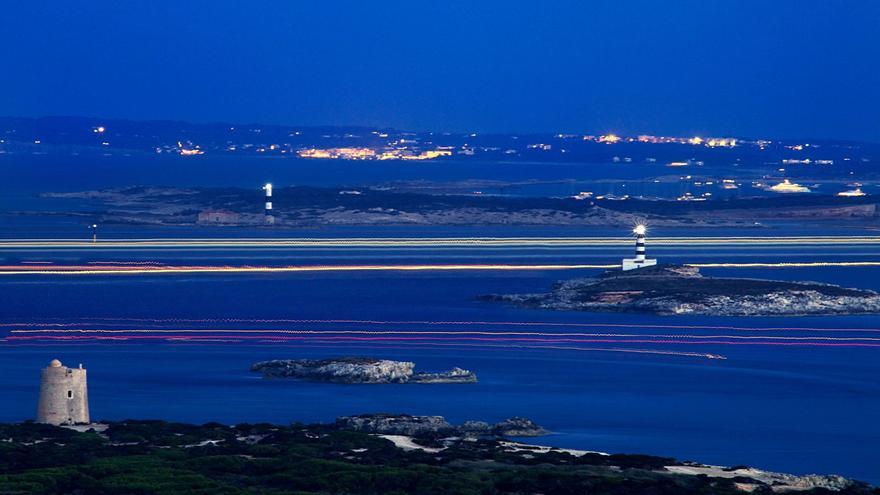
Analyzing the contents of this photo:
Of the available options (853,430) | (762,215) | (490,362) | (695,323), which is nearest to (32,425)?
(853,430)

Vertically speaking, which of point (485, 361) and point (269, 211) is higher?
point (269, 211)

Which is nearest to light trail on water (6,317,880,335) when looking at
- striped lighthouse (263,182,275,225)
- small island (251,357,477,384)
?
small island (251,357,477,384)

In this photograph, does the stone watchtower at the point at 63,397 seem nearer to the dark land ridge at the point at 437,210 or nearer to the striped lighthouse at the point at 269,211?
the dark land ridge at the point at 437,210

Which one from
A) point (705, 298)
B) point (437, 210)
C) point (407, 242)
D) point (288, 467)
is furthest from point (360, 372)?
point (437, 210)

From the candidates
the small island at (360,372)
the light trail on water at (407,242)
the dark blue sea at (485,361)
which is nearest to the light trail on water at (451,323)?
the dark blue sea at (485,361)

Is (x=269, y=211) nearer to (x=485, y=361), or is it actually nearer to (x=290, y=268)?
(x=290, y=268)
